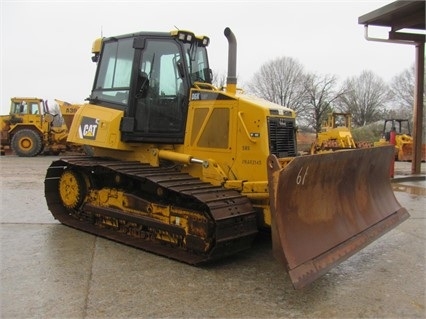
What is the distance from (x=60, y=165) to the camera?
709 cm

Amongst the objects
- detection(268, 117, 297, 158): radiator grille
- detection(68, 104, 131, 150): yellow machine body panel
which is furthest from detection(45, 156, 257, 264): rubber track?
detection(268, 117, 297, 158): radiator grille

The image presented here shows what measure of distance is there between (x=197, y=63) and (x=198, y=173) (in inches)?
62.8

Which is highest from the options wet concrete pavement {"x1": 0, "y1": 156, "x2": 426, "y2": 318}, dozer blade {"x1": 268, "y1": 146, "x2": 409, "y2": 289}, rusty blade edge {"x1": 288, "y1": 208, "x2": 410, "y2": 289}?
dozer blade {"x1": 268, "y1": 146, "x2": 409, "y2": 289}

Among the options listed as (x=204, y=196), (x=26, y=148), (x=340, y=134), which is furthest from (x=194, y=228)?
(x=26, y=148)

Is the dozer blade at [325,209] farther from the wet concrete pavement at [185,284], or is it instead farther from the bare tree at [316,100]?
the bare tree at [316,100]

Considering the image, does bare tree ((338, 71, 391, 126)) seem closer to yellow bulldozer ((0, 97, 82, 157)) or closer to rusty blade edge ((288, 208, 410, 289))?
yellow bulldozer ((0, 97, 82, 157))

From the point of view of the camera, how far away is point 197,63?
250 inches

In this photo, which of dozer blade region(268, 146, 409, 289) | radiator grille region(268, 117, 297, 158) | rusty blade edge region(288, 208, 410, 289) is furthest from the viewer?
radiator grille region(268, 117, 297, 158)

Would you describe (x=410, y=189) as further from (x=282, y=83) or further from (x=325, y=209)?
(x=282, y=83)

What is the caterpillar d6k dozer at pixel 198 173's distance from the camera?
15.2 feet

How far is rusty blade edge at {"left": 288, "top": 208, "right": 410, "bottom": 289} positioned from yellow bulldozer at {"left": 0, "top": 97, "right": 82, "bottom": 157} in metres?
17.8

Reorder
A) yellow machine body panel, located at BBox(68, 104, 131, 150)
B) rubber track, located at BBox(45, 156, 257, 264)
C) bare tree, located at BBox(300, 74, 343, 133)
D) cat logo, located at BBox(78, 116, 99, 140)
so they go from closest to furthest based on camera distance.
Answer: rubber track, located at BBox(45, 156, 257, 264), yellow machine body panel, located at BBox(68, 104, 131, 150), cat logo, located at BBox(78, 116, 99, 140), bare tree, located at BBox(300, 74, 343, 133)

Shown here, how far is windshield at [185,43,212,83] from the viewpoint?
6.15 meters

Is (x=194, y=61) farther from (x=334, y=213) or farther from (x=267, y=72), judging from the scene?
(x=267, y=72)
